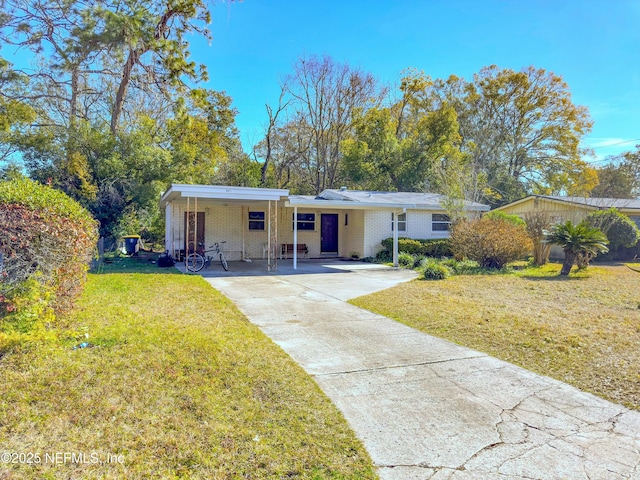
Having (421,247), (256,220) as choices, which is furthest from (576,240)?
(256,220)

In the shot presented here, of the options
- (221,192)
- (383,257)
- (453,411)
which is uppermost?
(221,192)

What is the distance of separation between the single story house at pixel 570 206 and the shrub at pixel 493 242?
3.83 meters

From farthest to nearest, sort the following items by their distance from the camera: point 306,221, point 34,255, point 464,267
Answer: point 306,221 → point 464,267 → point 34,255

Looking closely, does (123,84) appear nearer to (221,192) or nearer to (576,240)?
(221,192)

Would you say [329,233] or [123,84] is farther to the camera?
[329,233]

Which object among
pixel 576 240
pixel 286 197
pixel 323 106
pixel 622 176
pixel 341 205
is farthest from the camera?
pixel 622 176

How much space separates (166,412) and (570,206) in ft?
64.8

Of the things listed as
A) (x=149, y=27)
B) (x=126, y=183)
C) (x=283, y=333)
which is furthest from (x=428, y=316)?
(x=126, y=183)

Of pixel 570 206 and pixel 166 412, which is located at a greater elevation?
pixel 570 206

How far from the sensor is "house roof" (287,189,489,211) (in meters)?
14.9

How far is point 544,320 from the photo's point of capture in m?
6.50

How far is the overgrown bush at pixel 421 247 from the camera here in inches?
677

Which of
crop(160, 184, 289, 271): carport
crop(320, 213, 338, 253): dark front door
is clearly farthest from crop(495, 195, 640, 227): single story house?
crop(160, 184, 289, 271): carport

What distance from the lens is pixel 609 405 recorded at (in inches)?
140
